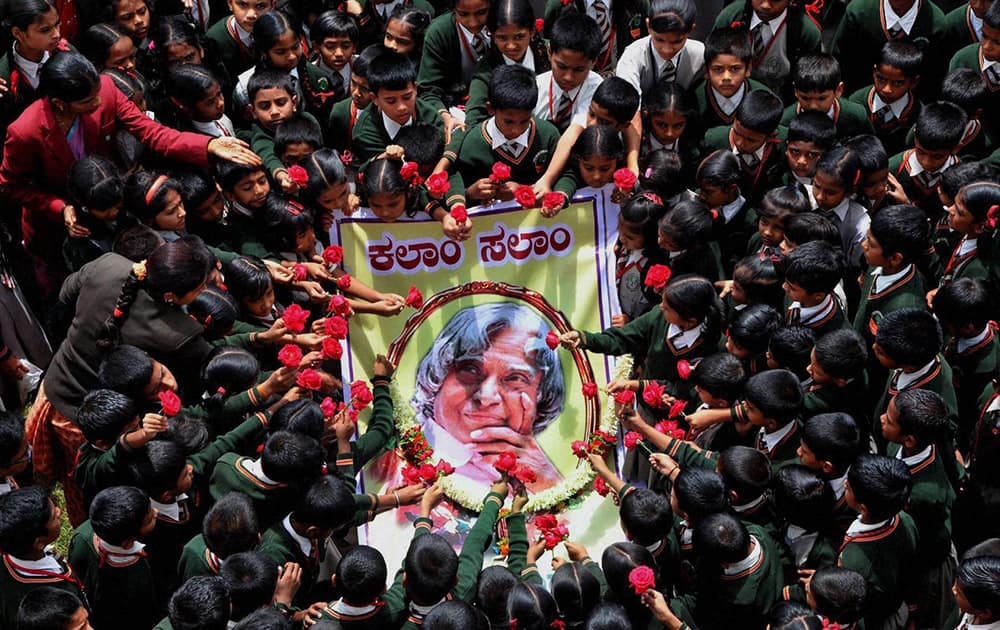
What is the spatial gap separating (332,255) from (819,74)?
12.2 ft

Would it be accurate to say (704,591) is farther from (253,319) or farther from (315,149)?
(315,149)

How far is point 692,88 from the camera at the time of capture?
881 cm

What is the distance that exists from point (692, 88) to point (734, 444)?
9.93ft

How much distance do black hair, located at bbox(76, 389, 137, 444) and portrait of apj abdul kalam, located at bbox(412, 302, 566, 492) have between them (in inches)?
77.8

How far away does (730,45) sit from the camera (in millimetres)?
8398

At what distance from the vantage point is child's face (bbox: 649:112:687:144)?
8.25 meters

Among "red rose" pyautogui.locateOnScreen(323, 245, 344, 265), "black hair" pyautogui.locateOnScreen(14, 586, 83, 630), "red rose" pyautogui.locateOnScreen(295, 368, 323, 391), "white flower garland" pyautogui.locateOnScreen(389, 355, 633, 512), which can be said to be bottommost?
"white flower garland" pyautogui.locateOnScreen(389, 355, 633, 512)

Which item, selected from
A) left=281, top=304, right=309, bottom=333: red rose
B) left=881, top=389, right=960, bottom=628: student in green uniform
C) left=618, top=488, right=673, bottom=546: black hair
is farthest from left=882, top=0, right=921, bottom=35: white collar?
left=281, top=304, right=309, bottom=333: red rose

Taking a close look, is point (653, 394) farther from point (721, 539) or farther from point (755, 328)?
point (721, 539)

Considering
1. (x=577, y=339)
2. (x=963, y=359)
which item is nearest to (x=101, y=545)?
(x=577, y=339)

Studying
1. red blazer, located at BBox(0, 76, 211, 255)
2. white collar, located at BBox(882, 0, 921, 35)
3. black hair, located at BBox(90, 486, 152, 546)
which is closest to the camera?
black hair, located at BBox(90, 486, 152, 546)

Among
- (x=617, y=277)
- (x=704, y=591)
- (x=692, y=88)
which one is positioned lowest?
(x=704, y=591)

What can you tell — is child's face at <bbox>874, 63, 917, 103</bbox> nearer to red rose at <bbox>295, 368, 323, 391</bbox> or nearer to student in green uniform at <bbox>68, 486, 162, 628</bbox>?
red rose at <bbox>295, 368, 323, 391</bbox>

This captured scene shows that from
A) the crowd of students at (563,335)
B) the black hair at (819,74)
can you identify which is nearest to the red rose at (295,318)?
the crowd of students at (563,335)
